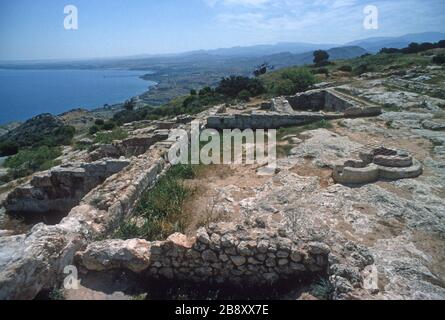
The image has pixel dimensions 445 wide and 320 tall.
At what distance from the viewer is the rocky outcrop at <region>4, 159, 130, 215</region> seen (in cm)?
934

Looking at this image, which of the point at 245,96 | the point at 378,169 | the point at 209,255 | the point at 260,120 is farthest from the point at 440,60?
the point at 209,255

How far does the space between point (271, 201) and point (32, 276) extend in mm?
5075

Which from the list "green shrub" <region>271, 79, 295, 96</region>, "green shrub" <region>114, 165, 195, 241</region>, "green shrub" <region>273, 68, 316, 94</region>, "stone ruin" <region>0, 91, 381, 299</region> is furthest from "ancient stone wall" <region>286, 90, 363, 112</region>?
"stone ruin" <region>0, 91, 381, 299</region>

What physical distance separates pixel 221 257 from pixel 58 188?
651cm

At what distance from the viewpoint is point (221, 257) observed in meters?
4.91

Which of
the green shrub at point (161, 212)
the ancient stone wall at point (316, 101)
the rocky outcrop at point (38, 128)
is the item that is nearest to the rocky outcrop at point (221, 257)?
the green shrub at point (161, 212)

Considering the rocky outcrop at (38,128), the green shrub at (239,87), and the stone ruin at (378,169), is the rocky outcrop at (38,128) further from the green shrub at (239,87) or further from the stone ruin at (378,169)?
the stone ruin at (378,169)

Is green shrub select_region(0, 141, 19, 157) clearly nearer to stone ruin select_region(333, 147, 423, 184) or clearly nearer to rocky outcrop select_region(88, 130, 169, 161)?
rocky outcrop select_region(88, 130, 169, 161)

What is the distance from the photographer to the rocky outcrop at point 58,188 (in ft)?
30.7

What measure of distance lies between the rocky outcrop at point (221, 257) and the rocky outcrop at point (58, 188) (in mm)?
4691

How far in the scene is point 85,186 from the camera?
31.4 ft

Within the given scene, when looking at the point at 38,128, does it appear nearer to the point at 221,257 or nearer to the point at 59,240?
the point at 59,240

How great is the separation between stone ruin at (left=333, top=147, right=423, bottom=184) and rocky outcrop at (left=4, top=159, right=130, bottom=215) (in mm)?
5853
